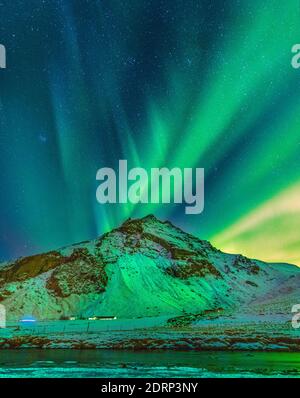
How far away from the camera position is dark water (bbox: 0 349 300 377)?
37406 mm

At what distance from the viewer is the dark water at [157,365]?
3741 centimetres

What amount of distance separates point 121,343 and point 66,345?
25.8 ft

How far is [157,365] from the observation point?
43500 mm

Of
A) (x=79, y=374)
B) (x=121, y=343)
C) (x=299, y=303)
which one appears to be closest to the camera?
(x=79, y=374)

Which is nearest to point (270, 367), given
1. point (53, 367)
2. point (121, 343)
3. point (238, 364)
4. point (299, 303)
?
point (238, 364)

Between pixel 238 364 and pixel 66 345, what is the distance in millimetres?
32547
